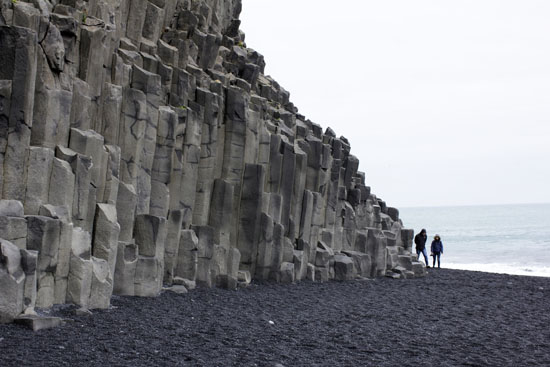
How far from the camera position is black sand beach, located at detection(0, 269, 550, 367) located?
1046 cm

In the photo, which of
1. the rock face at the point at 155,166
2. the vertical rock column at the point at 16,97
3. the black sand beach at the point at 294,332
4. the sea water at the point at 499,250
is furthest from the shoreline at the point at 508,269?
the vertical rock column at the point at 16,97

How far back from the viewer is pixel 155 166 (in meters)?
17.1

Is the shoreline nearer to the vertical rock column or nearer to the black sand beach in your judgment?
the black sand beach

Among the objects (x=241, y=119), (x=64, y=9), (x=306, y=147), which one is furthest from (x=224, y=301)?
(x=306, y=147)

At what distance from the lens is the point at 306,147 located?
24.3m

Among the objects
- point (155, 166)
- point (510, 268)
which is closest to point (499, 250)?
point (510, 268)

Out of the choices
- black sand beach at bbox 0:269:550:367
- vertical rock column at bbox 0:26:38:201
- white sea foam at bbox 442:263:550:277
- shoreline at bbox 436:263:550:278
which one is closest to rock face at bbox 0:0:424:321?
vertical rock column at bbox 0:26:38:201

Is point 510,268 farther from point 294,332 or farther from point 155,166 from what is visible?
point 294,332

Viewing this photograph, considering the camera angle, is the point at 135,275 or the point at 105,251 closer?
the point at 105,251

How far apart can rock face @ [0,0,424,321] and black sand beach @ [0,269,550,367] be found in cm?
93

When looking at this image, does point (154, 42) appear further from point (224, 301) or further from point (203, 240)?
point (224, 301)

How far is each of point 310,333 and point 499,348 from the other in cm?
329

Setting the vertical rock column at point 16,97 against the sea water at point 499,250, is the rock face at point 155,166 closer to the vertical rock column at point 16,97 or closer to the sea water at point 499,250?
the vertical rock column at point 16,97

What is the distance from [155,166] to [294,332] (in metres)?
5.34
